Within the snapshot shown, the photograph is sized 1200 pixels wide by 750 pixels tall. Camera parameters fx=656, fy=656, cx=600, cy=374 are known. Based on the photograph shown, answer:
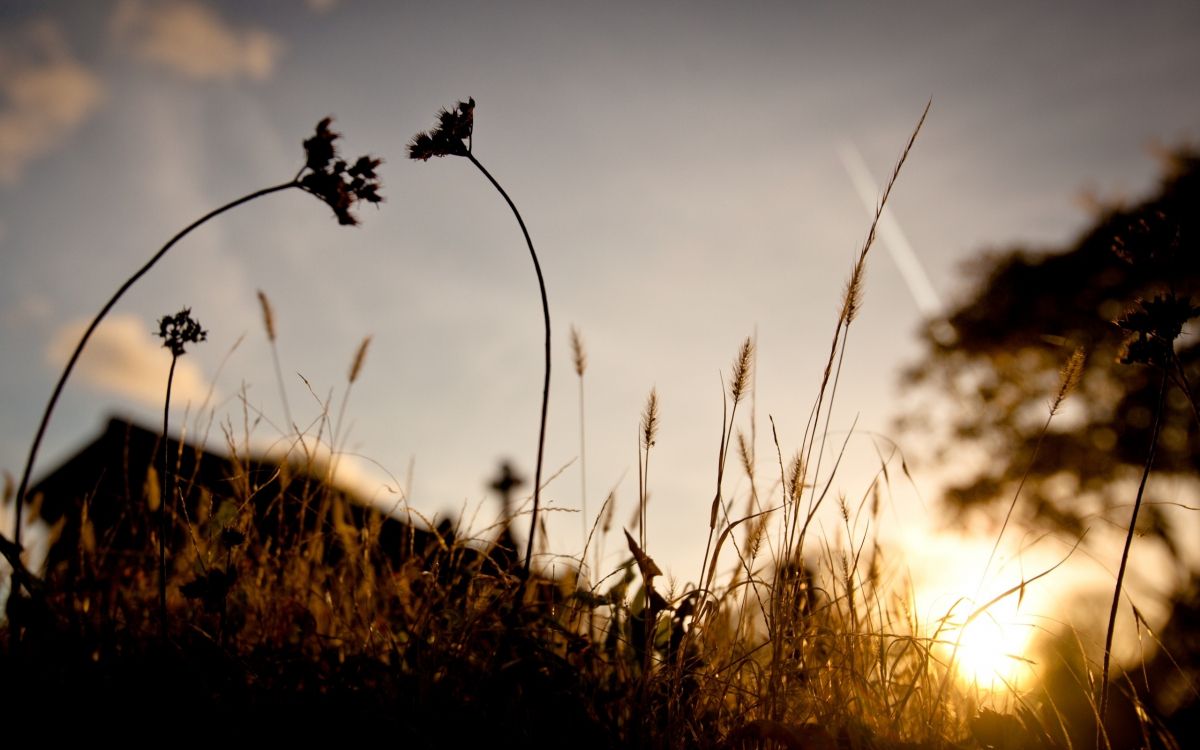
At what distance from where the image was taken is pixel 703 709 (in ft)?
4.58

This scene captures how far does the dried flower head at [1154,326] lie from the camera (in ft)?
4.36

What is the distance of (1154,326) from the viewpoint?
4.52 ft

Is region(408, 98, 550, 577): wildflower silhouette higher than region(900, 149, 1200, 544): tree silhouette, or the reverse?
region(900, 149, 1200, 544): tree silhouette

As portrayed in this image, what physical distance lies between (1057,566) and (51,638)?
2.10 metres

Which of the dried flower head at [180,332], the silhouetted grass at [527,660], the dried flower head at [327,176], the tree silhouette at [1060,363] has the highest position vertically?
the tree silhouette at [1060,363]

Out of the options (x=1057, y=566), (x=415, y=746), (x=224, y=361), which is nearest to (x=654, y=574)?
(x=415, y=746)

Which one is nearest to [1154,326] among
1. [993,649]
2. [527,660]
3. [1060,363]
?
[993,649]

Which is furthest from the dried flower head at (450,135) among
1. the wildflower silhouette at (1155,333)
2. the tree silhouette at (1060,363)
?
the tree silhouette at (1060,363)

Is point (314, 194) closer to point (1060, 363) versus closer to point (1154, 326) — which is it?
point (1154, 326)

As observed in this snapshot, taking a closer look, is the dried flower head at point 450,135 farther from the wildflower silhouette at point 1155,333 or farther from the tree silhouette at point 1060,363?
the tree silhouette at point 1060,363

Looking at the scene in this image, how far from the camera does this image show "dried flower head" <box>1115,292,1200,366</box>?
4.36 feet

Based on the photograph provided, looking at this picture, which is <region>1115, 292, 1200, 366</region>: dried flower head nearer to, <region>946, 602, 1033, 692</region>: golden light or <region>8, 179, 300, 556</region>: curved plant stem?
<region>946, 602, 1033, 692</region>: golden light

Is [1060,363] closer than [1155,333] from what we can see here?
No

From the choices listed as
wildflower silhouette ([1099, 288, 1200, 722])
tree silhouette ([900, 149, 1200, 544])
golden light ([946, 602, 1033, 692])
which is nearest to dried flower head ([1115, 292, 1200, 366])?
wildflower silhouette ([1099, 288, 1200, 722])
